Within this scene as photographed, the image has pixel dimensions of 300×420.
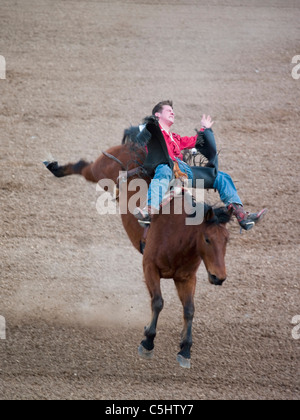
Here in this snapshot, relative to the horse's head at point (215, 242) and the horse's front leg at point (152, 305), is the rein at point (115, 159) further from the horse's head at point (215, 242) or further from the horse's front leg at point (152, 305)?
the horse's head at point (215, 242)

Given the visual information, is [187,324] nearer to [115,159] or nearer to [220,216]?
[220,216]

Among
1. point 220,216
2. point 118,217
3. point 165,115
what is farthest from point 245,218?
point 118,217

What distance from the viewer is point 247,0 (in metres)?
16.1

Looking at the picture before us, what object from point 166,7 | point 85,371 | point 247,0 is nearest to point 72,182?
point 85,371

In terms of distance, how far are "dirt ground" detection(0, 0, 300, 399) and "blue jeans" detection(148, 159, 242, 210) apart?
2061 millimetres

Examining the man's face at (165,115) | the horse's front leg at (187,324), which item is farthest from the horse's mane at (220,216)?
the man's face at (165,115)

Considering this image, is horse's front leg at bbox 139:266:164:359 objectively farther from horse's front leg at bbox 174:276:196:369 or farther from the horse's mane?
the horse's mane

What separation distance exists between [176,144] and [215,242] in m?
1.44

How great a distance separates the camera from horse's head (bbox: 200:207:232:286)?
16.5 feet

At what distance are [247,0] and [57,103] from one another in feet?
23.7

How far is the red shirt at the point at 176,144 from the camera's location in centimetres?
603

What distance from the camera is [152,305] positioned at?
5.60 meters

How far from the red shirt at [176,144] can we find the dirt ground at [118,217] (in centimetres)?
230
